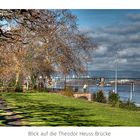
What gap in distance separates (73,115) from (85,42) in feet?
6.97

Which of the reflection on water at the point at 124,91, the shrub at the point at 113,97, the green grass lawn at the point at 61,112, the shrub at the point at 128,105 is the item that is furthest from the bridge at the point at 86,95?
the shrub at the point at 128,105

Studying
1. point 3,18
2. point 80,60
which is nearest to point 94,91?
point 80,60

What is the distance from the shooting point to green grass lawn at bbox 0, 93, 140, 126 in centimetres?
1373

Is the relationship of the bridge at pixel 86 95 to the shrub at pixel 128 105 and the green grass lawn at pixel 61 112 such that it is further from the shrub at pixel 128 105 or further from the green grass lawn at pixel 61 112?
the shrub at pixel 128 105

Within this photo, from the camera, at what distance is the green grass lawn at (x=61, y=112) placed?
1373cm

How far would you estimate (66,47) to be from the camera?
14922mm

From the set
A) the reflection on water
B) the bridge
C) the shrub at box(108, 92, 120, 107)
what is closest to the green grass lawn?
the bridge

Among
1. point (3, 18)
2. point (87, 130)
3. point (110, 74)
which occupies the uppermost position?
point (3, 18)

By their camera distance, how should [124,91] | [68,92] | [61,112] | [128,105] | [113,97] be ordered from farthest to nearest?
[124,91] < [113,97] < [128,105] < [68,92] < [61,112]

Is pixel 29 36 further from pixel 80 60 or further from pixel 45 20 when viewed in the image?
pixel 80 60

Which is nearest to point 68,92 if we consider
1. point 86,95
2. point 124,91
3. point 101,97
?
point 86,95

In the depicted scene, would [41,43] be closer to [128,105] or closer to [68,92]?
[68,92]

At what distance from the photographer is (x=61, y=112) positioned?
48.3 feet

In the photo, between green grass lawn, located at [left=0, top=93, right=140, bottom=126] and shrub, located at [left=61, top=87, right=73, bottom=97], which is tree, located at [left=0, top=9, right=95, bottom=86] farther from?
shrub, located at [left=61, top=87, right=73, bottom=97]
